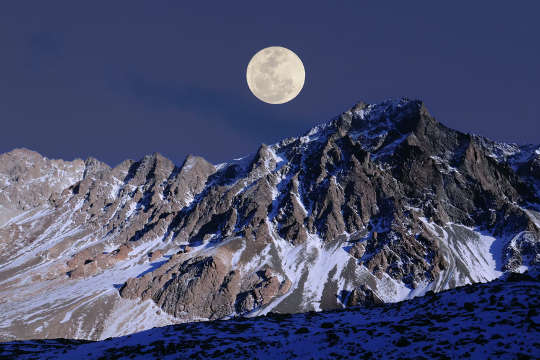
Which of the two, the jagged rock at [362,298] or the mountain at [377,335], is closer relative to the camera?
the mountain at [377,335]

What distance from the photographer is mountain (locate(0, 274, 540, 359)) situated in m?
16.1

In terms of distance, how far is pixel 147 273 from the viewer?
181 m

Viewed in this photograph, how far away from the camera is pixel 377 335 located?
18.9 meters

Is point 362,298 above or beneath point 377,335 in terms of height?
above

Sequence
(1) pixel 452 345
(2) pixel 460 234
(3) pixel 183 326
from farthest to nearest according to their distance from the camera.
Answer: (2) pixel 460 234
(3) pixel 183 326
(1) pixel 452 345

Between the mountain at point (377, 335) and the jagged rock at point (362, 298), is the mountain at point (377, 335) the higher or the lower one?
the lower one

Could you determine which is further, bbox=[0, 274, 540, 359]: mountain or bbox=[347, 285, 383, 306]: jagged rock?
bbox=[347, 285, 383, 306]: jagged rock

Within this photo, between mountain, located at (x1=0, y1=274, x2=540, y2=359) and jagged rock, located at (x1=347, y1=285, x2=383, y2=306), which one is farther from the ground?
jagged rock, located at (x1=347, y1=285, x2=383, y2=306)

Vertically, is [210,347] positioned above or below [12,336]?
above

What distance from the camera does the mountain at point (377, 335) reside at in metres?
16.1

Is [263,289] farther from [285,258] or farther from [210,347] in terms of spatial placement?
[210,347]

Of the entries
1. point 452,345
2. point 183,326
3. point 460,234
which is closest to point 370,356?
point 452,345

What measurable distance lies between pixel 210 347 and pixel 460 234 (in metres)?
208

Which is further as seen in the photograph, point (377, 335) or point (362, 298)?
point (362, 298)
